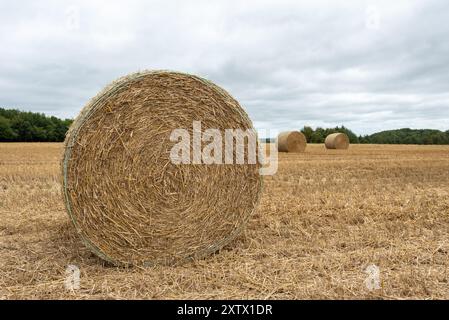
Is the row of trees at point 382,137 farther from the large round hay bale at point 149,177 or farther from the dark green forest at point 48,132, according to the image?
the large round hay bale at point 149,177

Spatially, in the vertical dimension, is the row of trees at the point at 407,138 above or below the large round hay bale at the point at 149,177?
above

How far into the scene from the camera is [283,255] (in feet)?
14.6

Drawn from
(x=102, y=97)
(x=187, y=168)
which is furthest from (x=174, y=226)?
(x=102, y=97)

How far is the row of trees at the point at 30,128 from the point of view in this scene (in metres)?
35.7

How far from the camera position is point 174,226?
4418 millimetres

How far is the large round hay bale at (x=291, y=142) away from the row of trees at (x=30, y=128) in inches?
821

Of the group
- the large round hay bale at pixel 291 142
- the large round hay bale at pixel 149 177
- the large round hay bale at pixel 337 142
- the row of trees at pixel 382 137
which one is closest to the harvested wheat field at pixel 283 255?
the large round hay bale at pixel 149 177

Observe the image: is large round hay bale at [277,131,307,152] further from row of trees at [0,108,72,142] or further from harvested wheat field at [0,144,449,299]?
row of trees at [0,108,72,142]

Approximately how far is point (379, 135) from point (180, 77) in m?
42.5

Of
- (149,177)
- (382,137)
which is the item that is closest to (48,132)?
(382,137)

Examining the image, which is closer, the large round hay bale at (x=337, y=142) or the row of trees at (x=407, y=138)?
the large round hay bale at (x=337, y=142)

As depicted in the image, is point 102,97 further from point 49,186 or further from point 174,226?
point 49,186

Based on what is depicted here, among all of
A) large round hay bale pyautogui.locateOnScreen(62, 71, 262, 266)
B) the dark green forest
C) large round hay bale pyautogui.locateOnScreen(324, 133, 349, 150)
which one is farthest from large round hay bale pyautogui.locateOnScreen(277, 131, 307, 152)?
the dark green forest

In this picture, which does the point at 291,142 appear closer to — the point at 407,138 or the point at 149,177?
the point at 149,177
